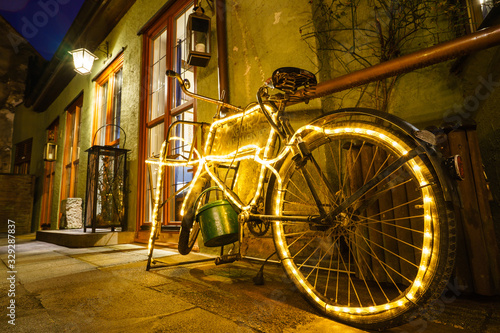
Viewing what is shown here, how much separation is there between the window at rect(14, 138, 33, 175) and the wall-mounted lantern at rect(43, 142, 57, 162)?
500 centimetres

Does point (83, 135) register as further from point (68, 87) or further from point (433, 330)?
point (433, 330)

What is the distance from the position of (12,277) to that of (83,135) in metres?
6.77

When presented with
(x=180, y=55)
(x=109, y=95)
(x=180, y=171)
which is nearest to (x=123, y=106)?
(x=109, y=95)

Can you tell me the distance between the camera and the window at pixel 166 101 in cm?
457

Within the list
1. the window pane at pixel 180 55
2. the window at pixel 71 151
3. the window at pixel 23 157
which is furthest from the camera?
the window at pixel 23 157

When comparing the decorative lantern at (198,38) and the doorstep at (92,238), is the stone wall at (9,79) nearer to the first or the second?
the doorstep at (92,238)

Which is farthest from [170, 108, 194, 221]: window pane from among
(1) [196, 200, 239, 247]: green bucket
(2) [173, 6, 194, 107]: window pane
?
(1) [196, 200, 239, 247]: green bucket

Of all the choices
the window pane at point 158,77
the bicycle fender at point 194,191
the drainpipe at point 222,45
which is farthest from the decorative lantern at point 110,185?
the bicycle fender at point 194,191

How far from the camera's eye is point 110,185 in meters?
5.43

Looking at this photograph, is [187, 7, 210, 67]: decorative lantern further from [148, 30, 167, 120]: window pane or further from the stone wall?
the stone wall

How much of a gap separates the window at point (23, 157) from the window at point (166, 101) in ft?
40.4

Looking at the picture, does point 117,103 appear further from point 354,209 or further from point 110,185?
point 354,209

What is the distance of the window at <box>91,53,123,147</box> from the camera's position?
6.70 m

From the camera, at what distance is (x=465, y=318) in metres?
1.22
